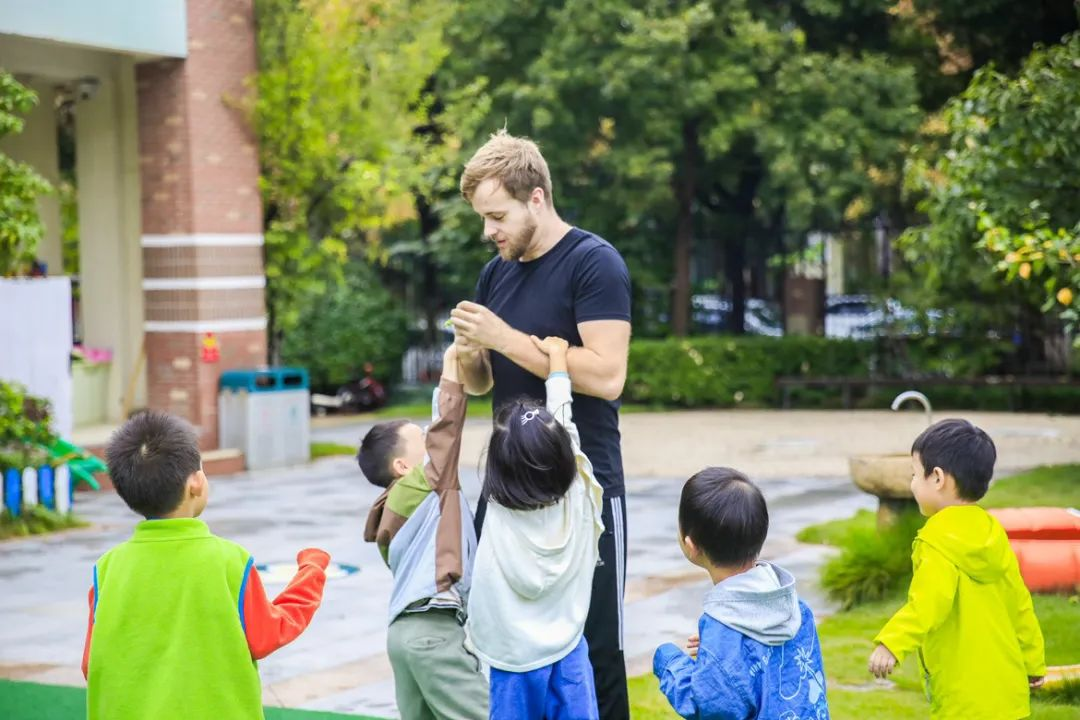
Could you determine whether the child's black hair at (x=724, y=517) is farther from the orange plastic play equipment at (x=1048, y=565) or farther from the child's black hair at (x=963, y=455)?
the orange plastic play equipment at (x=1048, y=565)

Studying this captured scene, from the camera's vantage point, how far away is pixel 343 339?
2088 cm

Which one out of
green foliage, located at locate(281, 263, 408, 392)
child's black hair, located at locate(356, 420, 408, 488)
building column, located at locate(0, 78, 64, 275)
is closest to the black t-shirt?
child's black hair, located at locate(356, 420, 408, 488)

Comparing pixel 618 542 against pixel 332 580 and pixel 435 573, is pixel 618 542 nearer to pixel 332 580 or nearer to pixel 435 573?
pixel 435 573

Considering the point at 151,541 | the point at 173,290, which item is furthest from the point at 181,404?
the point at 151,541

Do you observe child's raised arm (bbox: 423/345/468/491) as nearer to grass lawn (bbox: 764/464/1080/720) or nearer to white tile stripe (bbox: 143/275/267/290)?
grass lawn (bbox: 764/464/1080/720)

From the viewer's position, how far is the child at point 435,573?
370 centimetres

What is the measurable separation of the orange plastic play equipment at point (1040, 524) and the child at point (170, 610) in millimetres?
4154

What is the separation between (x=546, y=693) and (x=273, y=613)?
26.3 inches

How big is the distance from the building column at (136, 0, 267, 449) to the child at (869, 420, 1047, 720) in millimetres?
10571

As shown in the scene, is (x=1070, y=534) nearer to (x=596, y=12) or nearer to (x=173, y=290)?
(x=173, y=290)

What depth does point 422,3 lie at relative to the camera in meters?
20.2

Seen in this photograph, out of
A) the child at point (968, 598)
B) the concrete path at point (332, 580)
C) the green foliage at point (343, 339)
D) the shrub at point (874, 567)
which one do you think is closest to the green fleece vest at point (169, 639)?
the child at point (968, 598)

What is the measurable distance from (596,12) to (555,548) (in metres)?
14.7

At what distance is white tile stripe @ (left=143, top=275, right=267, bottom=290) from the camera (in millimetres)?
13430
